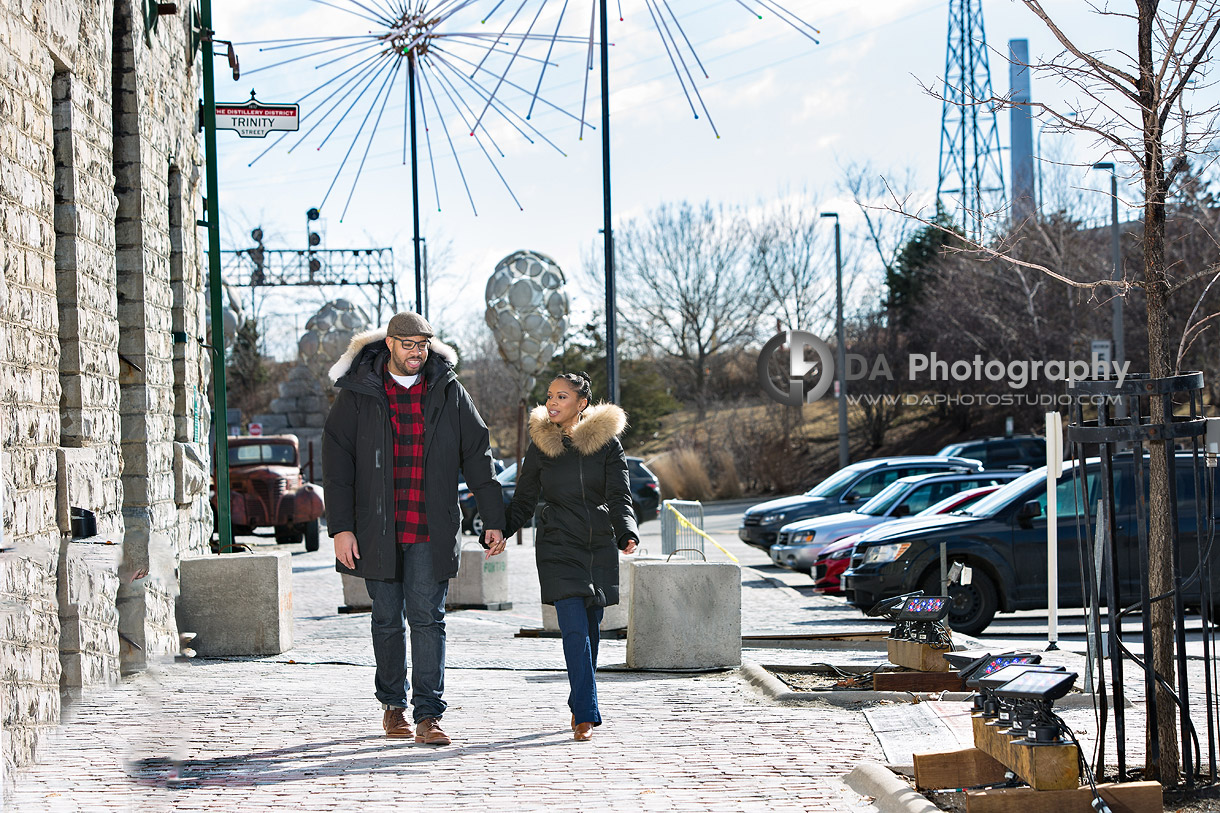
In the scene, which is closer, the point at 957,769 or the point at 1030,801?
the point at 1030,801

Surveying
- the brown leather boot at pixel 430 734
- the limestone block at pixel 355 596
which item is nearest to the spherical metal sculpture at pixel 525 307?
the limestone block at pixel 355 596

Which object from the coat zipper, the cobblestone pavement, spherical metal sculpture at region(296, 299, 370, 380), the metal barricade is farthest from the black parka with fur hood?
spherical metal sculpture at region(296, 299, 370, 380)

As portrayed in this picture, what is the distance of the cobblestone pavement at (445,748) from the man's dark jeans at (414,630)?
230mm

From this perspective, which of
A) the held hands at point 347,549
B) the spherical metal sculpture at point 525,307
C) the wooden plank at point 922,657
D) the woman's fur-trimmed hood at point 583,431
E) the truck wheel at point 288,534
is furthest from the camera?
the truck wheel at point 288,534

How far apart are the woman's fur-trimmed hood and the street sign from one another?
18.8ft

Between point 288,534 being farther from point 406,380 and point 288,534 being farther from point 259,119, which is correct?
point 406,380

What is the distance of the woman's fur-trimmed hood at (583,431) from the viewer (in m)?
6.50

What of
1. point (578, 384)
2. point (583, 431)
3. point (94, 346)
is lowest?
point (583, 431)

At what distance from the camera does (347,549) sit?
19.5ft

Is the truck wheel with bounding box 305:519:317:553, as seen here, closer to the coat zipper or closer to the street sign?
the street sign

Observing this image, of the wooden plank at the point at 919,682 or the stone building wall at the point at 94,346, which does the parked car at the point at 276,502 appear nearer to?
the stone building wall at the point at 94,346

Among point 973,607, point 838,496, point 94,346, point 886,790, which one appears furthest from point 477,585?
point 886,790

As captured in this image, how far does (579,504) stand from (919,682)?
2.35 m

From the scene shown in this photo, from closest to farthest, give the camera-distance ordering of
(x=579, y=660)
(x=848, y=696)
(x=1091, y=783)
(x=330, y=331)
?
1. (x=1091, y=783)
2. (x=579, y=660)
3. (x=848, y=696)
4. (x=330, y=331)
